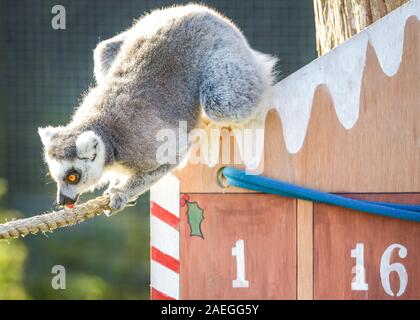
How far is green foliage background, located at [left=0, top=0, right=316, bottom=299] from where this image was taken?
525 centimetres

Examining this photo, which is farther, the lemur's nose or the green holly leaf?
the lemur's nose

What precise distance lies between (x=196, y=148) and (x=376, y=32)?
0.63m

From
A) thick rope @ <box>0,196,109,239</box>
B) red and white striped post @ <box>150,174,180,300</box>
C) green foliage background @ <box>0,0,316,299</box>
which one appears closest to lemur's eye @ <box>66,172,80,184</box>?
thick rope @ <box>0,196,109,239</box>

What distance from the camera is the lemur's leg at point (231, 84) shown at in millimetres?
2606

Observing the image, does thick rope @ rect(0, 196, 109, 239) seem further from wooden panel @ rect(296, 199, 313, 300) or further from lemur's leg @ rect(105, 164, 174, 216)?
wooden panel @ rect(296, 199, 313, 300)

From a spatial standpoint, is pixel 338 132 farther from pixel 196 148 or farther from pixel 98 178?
pixel 98 178

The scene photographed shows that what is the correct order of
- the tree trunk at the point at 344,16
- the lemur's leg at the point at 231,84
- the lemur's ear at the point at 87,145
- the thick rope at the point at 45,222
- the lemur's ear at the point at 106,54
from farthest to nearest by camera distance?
the lemur's ear at the point at 106,54
the tree trunk at the point at 344,16
the lemur's ear at the point at 87,145
the lemur's leg at the point at 231,84
the thick rope at the point at 45,222

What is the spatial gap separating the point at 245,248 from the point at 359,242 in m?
0.32

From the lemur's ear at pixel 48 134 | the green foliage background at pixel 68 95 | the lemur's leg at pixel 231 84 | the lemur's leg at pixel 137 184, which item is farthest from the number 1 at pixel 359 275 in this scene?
the green foliage background at pixel 68 95

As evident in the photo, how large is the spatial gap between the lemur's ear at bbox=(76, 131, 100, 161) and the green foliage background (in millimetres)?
2516

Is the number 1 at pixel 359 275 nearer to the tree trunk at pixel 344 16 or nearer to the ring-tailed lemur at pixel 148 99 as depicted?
the ring-tailed lemur at pixel 148 99

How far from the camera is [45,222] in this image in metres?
2.34

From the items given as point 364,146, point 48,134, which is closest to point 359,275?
point 364,146

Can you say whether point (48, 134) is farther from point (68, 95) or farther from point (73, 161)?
point (68, 95)
